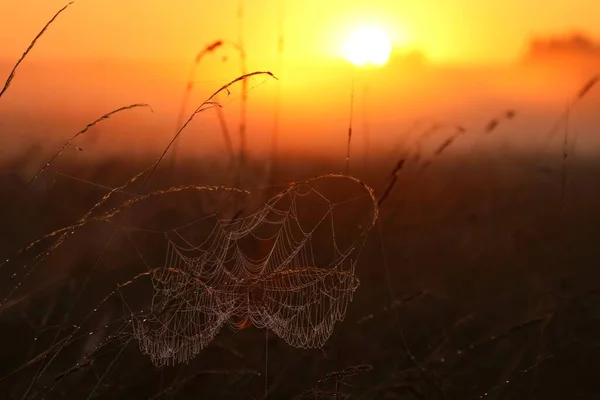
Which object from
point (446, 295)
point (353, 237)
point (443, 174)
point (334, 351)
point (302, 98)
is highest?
point (302, 98)

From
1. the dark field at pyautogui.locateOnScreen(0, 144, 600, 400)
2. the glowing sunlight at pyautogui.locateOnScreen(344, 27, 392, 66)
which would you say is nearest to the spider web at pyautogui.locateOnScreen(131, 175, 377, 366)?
the dark field at pyautogui.locateOnScreen(0, 144, 600, 400)

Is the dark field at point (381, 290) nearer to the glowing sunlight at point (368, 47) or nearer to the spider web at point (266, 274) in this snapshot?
the spider web at point (266, 274)

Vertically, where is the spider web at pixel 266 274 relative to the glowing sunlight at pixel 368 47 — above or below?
below

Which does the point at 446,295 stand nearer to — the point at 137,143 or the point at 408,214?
the point at 408,214

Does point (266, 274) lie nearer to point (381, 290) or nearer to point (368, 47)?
point (381, 290)

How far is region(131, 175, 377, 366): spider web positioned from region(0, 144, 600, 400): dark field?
25mm

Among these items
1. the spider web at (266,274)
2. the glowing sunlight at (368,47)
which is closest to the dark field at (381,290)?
the spider web at (266,274)

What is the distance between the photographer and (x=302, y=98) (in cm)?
160

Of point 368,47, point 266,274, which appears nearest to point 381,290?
point 266,274

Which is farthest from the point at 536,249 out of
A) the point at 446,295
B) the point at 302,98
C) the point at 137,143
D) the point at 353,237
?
the point at 137,143

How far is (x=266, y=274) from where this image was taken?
1.58m

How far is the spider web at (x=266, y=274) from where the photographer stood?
1552 millimetres

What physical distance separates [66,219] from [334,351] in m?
0.67

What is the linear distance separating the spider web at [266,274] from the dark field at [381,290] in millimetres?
25
